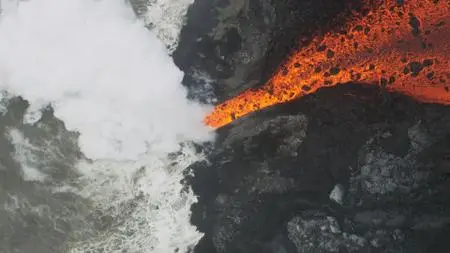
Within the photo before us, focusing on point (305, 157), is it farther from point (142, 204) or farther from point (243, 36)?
point (142, 204)

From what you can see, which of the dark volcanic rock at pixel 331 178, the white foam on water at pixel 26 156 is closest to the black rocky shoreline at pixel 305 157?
the dark volcanic rock at pixel 331 178

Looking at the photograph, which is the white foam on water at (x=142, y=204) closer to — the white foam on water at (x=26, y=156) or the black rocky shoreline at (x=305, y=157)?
the black rocky shoreline at (x=305, y=157)

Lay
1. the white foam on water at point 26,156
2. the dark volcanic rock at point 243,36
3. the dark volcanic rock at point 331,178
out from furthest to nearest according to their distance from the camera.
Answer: the white foam on water at point 26,156, the dark volcanic rock at point 243,36, the dark volcanic rock at point 331,178

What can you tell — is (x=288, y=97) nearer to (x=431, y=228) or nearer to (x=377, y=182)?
(x=377, y=182)

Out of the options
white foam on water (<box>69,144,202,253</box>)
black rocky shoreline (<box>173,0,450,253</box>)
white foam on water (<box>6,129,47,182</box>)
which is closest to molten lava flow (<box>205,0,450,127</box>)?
black rocky shoreline (<box>173,0,450,253</box>)

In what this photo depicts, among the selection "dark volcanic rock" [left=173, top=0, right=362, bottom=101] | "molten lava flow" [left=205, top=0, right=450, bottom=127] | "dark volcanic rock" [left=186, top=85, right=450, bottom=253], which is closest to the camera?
"dark volcanic rock" [left=186, top=85, right=450, bottom=253]

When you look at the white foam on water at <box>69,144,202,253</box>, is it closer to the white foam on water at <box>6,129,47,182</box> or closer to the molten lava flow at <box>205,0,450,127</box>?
the white foam on water at <box>6,129,47,182</box>
